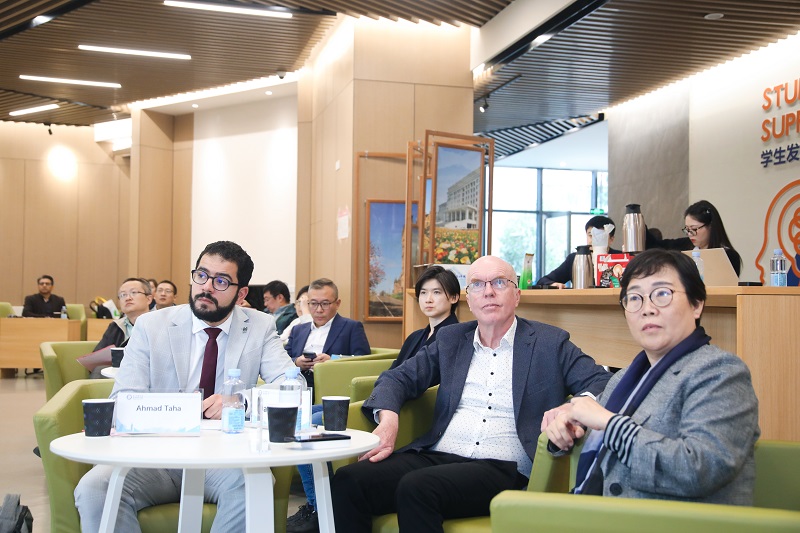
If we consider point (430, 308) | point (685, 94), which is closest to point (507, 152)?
point (685, 94)

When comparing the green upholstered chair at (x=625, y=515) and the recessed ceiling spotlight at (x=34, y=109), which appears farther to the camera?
the recessed ceiling spotlight at (x=34, y=109)

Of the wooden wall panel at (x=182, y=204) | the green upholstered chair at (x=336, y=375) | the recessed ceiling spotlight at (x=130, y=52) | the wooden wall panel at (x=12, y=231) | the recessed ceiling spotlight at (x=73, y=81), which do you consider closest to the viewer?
the green upholstered chair at (x=336, y=375)

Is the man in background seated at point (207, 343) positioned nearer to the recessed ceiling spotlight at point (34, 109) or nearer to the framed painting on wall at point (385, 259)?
the framed painting on wall at point (385, 259)

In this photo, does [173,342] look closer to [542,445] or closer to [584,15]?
[542,445]

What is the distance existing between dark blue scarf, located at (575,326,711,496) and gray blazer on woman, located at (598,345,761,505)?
0.03m

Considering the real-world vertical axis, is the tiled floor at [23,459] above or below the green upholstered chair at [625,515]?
below

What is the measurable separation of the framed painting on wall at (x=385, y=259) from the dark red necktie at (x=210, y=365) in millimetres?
5764

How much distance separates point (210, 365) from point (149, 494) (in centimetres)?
57

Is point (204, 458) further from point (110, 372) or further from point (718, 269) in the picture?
point (110, 372)

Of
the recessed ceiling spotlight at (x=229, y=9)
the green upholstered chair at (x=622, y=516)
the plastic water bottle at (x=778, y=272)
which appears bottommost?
the green upholstered chair at (x=622, y=516)

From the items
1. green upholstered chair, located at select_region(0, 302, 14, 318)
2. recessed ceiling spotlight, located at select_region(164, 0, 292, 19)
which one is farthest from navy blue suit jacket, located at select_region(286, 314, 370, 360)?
green upholstered chair, located at select_region(0, 302, 14, 318)

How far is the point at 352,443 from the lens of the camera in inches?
99.2

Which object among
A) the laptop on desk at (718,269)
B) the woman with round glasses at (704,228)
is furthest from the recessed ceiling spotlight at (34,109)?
the laptop on desk at (718,269)

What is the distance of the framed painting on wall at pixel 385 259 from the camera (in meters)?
9.10
